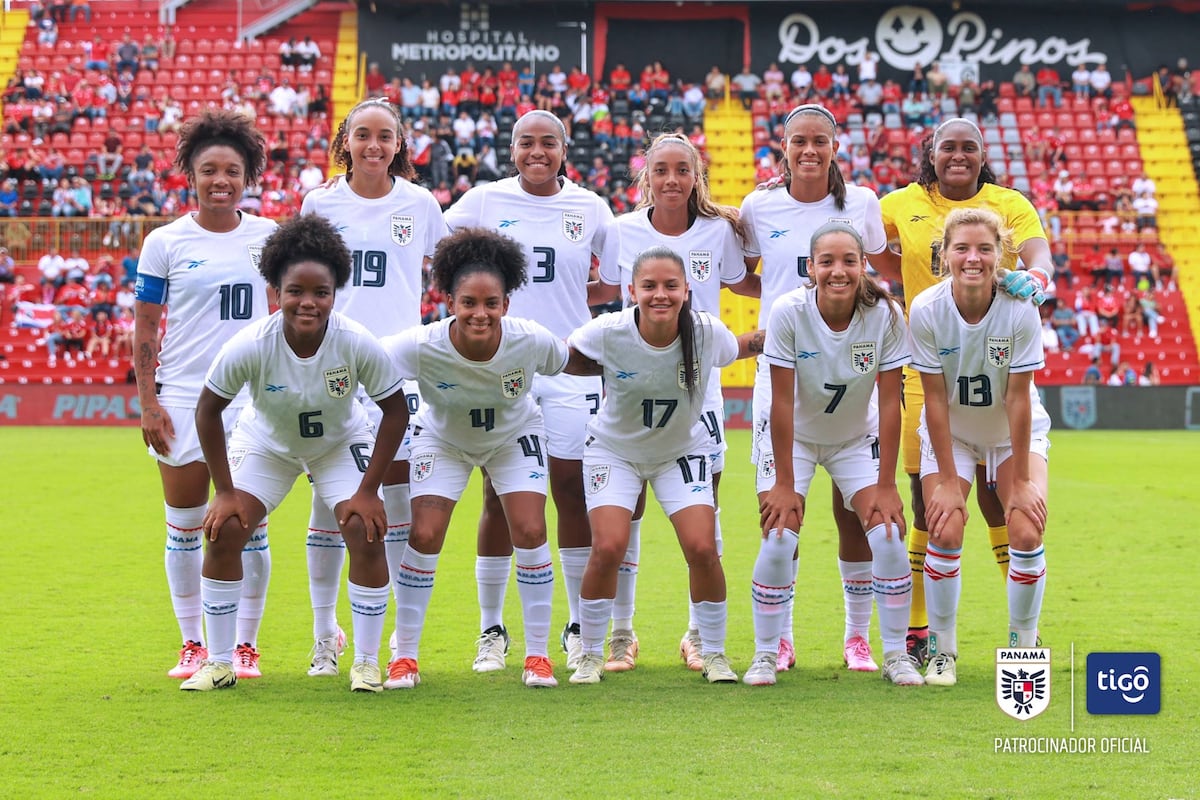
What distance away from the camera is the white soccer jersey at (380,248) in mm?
6207

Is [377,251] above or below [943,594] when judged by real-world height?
above

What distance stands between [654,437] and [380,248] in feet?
5.21

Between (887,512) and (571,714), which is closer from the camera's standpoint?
(571,714)

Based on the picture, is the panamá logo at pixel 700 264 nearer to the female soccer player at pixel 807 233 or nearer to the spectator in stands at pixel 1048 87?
the female soccer player at pixel 807 233

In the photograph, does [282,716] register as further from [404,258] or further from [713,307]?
[713,307]

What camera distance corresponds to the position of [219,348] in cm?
594

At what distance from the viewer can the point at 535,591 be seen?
5.74 metres

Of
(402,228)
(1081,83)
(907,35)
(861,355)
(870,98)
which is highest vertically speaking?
(907,35)

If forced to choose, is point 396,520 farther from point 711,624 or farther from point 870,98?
point 870,98

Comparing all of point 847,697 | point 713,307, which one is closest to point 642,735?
point 847,697

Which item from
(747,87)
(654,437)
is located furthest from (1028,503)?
(747,87)

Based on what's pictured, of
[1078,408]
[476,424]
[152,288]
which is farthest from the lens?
Result: [1078,408]

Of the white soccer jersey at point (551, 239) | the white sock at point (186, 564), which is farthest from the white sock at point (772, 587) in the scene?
the white sock at point (186, 564)

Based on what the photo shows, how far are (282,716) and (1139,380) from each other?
23173 mm
